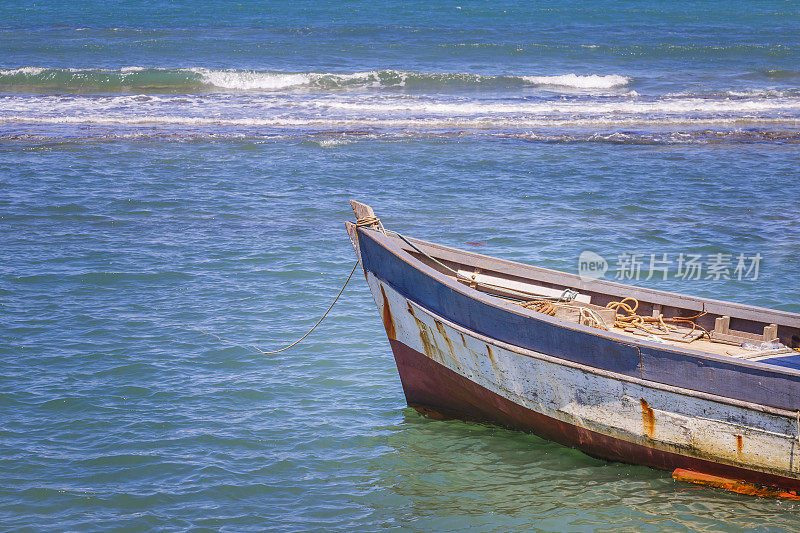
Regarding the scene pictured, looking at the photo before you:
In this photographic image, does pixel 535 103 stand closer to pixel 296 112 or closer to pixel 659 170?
pixel 296 112

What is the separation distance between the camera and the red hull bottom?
228 inches

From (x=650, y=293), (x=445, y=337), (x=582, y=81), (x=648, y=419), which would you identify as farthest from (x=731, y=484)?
(x=582, y=81)

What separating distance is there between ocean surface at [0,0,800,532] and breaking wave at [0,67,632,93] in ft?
0.37

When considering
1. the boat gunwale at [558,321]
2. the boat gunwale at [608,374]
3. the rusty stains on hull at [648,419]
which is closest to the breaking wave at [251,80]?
the boat gunwale at [558,321]

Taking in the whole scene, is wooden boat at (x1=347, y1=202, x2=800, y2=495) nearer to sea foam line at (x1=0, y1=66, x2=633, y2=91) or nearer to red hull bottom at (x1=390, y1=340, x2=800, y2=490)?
red hull bottom at (x1=390, y1=340, x2=800, y2=490)

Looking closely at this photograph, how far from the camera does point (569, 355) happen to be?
5973mm

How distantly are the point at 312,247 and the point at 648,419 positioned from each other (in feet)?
22.1

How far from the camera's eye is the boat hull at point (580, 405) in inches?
217

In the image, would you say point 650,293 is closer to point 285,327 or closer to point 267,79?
point 285,327

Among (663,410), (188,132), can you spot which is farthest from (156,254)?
(188,132)

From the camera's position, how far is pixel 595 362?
5871 mm

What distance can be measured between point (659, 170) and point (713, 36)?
83.9 feet

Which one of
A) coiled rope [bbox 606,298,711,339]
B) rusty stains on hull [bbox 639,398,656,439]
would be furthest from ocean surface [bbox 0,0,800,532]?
coiled rope [bbox 606,298,711,339]

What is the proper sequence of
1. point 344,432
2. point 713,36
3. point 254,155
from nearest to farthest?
point 344,432 < point 254,155 < point 713,36
